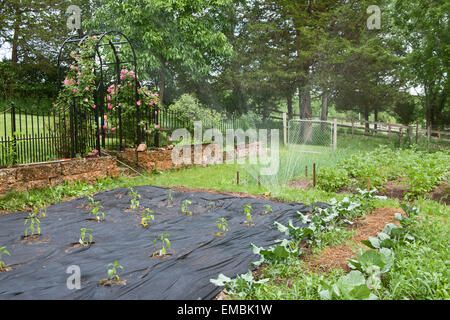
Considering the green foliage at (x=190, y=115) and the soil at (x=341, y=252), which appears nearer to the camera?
the soil at (x=341, y=252)

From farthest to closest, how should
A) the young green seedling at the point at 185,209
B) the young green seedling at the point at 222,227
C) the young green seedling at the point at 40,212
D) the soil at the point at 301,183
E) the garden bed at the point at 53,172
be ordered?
the soil at the point at 301,183 < the garden bed at the point at 53,172 < the young green seedling at the point at 185,209 < the young green seedling at the point at 40,212 < the young green seedling at the point at 222,227

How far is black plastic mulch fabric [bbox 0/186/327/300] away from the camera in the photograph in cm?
248

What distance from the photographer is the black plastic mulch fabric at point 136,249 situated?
2.48m

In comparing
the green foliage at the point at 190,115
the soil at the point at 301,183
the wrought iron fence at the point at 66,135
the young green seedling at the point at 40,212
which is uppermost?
the green foliage at the point at 190,115

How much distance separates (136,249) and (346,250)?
211 cm

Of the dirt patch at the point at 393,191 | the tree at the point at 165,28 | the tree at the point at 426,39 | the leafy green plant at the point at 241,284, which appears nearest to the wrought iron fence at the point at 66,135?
the tree at the point at 165,28

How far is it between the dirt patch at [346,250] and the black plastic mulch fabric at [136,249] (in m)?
0.57

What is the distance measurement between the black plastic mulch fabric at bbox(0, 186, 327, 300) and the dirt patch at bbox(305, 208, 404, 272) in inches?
22.6

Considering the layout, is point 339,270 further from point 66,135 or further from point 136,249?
point 66,135

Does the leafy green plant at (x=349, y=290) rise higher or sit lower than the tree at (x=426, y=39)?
lower

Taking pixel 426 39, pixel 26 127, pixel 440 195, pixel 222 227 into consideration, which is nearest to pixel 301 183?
pixel 440 195

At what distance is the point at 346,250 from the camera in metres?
3.10

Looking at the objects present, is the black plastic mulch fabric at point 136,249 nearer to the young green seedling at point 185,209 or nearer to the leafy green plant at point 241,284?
the young green seedling at point 185,209
